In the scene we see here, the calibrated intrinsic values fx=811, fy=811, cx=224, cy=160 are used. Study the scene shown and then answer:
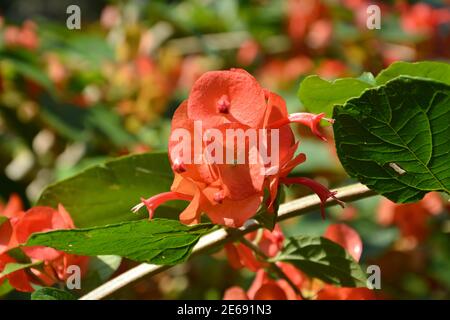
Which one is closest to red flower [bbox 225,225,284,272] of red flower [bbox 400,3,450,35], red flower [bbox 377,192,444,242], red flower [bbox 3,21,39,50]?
red flower [bbox 377,192,444,242]

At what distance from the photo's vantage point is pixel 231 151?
50cm

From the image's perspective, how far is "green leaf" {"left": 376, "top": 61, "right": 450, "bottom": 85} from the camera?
0.51 metres

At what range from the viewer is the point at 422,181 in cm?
54

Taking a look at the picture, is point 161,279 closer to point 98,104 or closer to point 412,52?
point 98,104

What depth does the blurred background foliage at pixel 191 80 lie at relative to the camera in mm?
1205

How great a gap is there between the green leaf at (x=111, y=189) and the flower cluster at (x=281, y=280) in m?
0.07

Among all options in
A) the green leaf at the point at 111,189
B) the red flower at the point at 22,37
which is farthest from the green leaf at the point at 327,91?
the red flower at the point at 22,37

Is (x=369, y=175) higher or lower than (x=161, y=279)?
higher

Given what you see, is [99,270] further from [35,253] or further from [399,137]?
[399,137]

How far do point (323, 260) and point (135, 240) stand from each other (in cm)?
17

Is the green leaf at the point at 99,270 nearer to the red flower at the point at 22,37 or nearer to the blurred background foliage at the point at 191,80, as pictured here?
the blurred background foliage at the point at 191,80

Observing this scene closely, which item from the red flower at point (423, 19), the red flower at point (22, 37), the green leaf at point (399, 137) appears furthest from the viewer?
the red flower at point (423, 19)

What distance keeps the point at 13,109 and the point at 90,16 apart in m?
2.70
